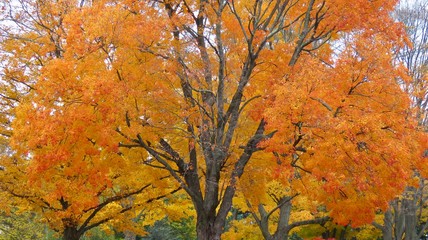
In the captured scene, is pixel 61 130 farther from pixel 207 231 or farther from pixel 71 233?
pixel 71 233

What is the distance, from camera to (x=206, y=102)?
430 inches

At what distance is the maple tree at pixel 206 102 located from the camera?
341 inches

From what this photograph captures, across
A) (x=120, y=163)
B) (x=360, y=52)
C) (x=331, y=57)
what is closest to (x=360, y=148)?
(x=360, y=52)

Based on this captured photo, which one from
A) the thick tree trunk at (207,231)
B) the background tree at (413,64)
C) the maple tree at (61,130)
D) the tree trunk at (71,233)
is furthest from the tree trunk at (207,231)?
the background tree at (413,64)

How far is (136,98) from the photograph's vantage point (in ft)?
32.5

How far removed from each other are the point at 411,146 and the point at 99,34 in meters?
6.70

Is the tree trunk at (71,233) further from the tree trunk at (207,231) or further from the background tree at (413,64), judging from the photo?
the background tree at (413,64)

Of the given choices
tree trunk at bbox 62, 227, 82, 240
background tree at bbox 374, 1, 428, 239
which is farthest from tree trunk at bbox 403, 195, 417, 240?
tree trunk at bbox 62, 227, 82, 240

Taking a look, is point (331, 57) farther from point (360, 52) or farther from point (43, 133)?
point (43, 133)

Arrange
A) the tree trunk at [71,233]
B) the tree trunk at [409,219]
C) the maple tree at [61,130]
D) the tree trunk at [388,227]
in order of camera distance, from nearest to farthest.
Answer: the maple tree at [61,130]
the tree trunk at [71,233]
the tree trunk at [409,219]
the tree trunk at [388,227]

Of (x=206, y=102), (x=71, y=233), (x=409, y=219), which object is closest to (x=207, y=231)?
(x=206, y=102)

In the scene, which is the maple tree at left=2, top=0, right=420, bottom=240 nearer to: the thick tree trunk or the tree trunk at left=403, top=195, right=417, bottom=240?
the thick tree trunk

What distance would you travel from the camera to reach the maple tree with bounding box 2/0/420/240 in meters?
8.66

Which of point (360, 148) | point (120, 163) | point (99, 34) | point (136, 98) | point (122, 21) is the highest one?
point (122, 21)
